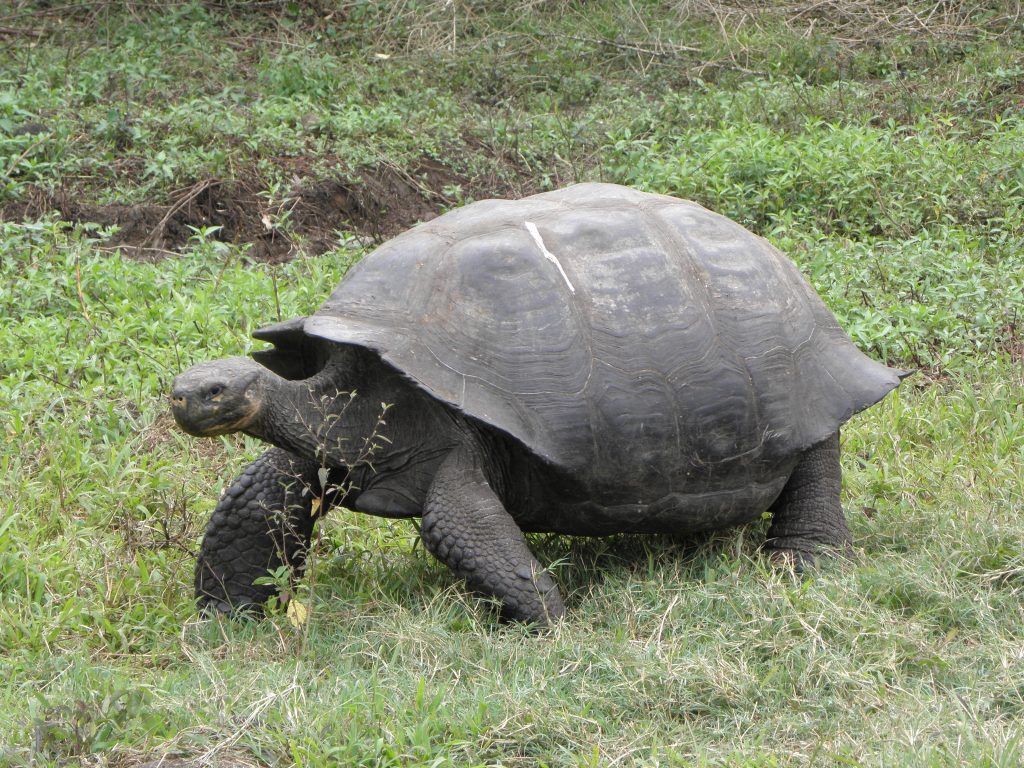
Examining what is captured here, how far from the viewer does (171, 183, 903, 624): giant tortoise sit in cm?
346

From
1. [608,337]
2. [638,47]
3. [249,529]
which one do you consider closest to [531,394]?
[608,337]

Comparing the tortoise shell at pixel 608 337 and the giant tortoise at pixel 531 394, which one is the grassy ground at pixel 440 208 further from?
the tortoise shell at pixel 608 337

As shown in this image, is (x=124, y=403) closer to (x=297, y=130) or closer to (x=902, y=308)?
(x=902, y=308)

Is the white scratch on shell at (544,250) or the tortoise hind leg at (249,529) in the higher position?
the white scratch on shell at (544,250)

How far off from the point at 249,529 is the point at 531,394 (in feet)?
3.19

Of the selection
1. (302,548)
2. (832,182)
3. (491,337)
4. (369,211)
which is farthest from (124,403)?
(832,182)

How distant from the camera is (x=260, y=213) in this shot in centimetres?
735

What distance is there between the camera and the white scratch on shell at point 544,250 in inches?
140

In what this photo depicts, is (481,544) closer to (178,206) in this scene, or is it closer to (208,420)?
(208,420)

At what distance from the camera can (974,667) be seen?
3033 mm

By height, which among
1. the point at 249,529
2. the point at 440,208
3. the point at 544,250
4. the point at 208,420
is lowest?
the point at 440,208

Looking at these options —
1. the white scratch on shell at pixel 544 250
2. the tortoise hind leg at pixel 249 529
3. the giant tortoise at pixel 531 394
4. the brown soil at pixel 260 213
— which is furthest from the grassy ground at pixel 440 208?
the white scratch on shell at pixel 544 250

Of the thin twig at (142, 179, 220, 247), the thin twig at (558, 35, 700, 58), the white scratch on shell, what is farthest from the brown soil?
the white scratch on shell

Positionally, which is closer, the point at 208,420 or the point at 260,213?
the point at 208,420
